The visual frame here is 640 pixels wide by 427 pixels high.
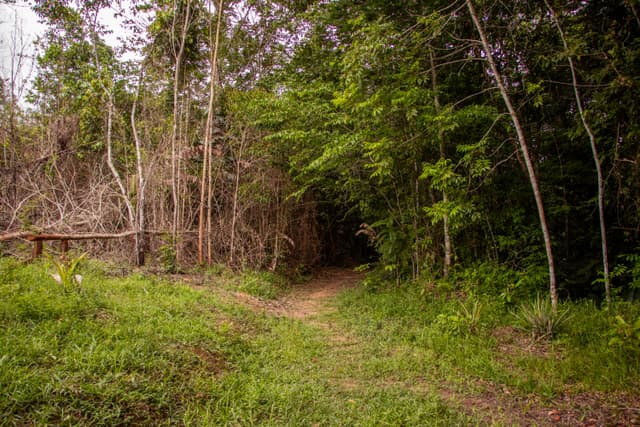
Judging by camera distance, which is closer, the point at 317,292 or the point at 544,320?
the point at 544,320

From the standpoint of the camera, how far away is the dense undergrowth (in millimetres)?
2256

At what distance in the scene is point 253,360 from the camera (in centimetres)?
340

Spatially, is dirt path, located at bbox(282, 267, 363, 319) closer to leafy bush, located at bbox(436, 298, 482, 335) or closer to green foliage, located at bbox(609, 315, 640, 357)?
leafy bush, located at bbox(436, 298, 482, 335)

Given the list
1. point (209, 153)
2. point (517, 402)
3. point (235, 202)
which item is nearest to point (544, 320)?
point (517, 402)

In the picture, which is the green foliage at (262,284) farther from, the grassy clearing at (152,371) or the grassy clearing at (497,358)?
the grassy clearing at (152,371)

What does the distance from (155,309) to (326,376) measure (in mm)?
2057

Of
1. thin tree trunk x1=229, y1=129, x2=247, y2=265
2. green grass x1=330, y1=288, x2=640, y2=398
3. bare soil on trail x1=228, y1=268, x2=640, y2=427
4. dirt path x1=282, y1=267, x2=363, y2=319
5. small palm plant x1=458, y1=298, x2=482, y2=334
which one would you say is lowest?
dirt path x1=282, y1=267, x2=363, y2=319

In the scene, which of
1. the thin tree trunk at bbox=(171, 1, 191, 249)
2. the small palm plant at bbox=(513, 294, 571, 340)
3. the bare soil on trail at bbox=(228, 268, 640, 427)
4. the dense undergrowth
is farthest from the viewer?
the thin tree trunk at bbox=(171, 1, 191, 249)

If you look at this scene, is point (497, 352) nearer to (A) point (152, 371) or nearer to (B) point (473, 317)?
(B) point (473, 317)

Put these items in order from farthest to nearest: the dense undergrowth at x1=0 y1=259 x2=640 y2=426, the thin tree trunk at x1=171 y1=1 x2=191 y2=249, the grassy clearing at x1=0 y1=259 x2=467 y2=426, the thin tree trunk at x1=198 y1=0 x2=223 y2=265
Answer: the thin tree trunk at x1=198 y1=0 x2=223 y2=265
the thin tree trunk at x1=171 y1=1 x2=191 y2=249
the dense undergrowth at x1=0 y1=259 x2=640 y2=426
the grassy clearing at x1=0 y1=259 x2=467 y2=426

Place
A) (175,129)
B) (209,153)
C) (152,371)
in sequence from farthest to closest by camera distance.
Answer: (209,153) < (175,129) < (152,371)

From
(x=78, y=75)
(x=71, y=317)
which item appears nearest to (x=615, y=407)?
(x=71, y=317)

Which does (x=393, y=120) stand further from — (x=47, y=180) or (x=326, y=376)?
(x=47, y=180)

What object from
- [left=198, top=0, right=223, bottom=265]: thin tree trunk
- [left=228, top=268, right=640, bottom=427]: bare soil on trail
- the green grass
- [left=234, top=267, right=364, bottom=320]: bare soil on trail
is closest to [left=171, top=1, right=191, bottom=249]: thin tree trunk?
[left=198, top=0, right=223, bottom=265]: thin tree trunk
